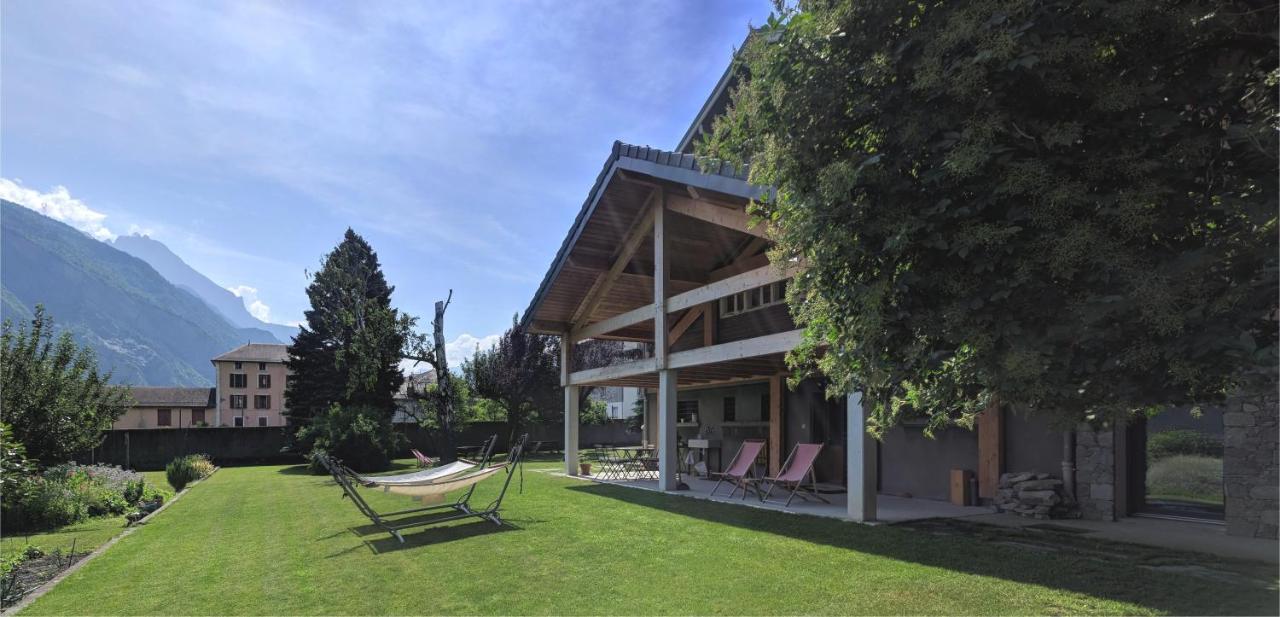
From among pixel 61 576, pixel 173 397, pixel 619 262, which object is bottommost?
pixel 173 397

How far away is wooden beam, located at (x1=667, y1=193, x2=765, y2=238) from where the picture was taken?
9477mm

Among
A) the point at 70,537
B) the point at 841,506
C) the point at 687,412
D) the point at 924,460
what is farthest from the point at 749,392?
the point at 70,537

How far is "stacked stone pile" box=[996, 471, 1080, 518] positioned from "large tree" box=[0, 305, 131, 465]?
1513 centimetres

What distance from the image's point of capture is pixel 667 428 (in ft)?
37.8

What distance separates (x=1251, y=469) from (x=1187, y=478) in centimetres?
111

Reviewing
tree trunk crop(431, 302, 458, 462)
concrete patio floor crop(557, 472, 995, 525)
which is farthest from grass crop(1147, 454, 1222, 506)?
tree trunk crop(431, 302, 458, 462)

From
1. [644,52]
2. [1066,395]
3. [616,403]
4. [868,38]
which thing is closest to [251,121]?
[644,52]

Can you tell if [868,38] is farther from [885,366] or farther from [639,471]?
[639,471]

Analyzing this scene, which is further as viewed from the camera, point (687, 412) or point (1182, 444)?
point (687, 412)

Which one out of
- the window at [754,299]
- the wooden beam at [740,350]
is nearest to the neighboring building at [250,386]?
the window at [754,299]

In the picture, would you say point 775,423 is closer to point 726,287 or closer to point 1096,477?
point 726,287

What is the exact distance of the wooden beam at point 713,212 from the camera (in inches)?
373

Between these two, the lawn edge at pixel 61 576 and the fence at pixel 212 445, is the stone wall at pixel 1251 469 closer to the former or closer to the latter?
the lawn edge at pixel 61 576

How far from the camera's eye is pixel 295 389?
92.5 ft
